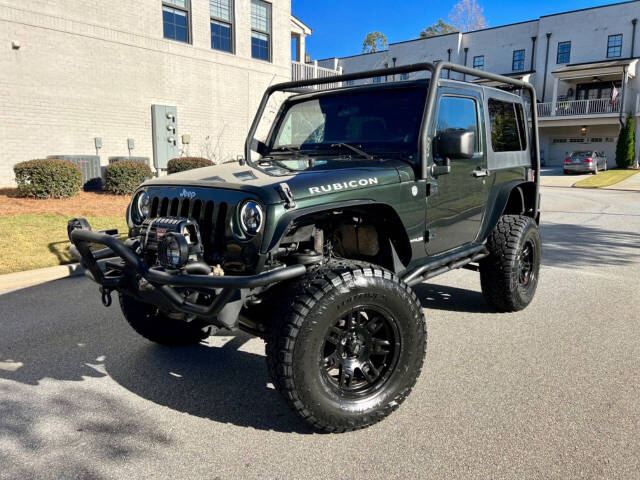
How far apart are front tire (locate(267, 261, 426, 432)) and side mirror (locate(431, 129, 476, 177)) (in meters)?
1.02

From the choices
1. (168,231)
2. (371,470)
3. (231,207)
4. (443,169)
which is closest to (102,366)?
(168,231)

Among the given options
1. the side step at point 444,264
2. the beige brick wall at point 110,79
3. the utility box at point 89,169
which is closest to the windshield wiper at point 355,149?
the side step at point 444,264

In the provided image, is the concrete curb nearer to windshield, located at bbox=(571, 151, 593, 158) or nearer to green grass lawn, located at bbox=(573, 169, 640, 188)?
green grass lawn, located at bbox=(573, 169, 640, 188)

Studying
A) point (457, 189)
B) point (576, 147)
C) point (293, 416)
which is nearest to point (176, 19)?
point (457, 189)

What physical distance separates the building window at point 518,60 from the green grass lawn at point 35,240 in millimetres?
37094

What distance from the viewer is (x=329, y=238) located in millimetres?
3459

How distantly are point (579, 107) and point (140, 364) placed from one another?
37.0 metres

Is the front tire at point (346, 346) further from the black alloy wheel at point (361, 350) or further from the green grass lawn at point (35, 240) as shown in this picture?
the green grass lawn at point (35, 240)

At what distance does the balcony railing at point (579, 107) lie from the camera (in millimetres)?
32875

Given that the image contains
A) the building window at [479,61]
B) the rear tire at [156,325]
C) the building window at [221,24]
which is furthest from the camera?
the building window at [479,61]

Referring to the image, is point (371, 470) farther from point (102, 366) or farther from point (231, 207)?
point (102, 366)

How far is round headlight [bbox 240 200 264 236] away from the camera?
2.74 metres

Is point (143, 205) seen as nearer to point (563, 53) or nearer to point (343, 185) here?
point (343, 185)

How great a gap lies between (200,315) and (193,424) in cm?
77
